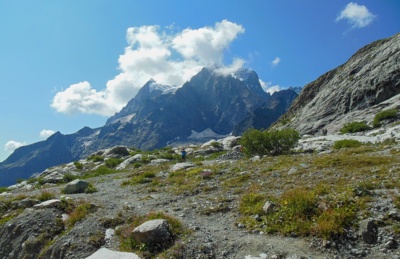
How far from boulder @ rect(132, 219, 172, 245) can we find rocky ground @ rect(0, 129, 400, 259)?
2.80 feet

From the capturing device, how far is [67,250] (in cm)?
1388

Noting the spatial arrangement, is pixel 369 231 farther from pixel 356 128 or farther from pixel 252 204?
pixel 356 128

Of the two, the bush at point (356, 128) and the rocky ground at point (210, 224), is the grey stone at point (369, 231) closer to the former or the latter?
the rocky ground at point (210, 224)

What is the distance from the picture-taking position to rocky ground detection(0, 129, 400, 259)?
1021cm

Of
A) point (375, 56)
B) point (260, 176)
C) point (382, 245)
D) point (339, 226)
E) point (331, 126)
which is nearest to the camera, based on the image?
point (382, 245)

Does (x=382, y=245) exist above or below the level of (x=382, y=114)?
below

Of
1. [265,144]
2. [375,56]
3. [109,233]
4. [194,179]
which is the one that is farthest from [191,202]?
[375,56]

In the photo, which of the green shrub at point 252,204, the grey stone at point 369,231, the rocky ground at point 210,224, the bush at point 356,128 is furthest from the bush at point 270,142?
the grey stone at point 369,231

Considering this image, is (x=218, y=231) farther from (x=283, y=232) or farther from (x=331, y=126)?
(x=331, y=126)

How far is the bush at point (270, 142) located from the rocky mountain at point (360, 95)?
21309 millimetres

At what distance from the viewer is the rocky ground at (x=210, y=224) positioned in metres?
10.2

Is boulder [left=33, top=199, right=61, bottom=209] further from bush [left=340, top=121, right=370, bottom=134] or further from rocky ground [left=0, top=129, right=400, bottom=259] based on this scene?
bush [left=340, top=121, right=370, bottom=134]

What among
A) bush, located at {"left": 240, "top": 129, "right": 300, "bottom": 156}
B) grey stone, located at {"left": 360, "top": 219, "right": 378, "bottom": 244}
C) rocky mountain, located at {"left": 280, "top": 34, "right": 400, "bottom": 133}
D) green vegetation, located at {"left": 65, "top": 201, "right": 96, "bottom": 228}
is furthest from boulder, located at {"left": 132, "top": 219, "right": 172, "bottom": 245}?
rocky mountain, located at {"left": 280, "top": 34, "right": 400, "bottom": 133}

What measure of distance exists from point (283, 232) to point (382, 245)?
10.5 ft
